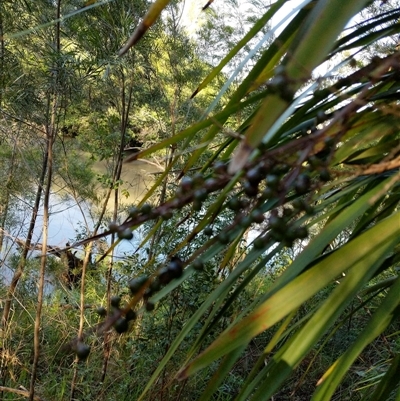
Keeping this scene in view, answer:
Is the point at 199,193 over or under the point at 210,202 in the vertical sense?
under

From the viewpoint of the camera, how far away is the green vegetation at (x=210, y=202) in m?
0.24

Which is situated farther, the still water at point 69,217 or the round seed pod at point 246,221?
the still water at point 69,217

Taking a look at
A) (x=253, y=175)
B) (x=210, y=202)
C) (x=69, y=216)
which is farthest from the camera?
(x=69, y=216)

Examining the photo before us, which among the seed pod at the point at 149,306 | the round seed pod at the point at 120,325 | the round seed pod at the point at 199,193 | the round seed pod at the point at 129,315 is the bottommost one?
the round seed pod at the point at 120,325

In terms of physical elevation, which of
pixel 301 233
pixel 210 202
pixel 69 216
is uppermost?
pixel 69 216

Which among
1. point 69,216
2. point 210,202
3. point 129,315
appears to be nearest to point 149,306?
point 129,315

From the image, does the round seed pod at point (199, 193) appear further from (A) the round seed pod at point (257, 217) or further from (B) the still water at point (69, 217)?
(B) the still water at point (69, 217)

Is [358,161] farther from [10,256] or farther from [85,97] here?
[10,256]

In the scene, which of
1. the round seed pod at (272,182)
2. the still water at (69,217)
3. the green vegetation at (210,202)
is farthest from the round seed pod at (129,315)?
the still water at (69,217)

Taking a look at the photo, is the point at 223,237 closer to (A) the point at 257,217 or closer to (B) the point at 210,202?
(A) the point at 257,217

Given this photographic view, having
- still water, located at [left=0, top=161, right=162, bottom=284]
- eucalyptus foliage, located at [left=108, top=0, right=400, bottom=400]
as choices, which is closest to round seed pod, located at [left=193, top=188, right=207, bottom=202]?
eucalyptus foliage, located at [left=108, top=0, right=400, bottom=400]

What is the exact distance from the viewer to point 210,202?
1863 mm

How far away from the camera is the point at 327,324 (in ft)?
0.86

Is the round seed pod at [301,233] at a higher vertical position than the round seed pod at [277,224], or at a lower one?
lower
